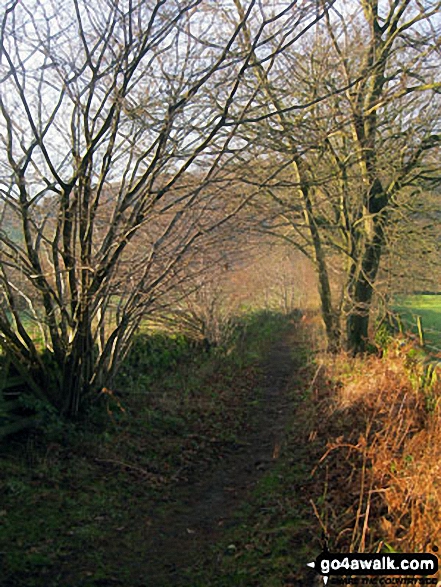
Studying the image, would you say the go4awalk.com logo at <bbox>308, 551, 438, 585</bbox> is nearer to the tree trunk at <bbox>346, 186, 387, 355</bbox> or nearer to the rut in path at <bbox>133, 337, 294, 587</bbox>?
the rut in path at <bbox>133, 337, 294, 587</bbox>

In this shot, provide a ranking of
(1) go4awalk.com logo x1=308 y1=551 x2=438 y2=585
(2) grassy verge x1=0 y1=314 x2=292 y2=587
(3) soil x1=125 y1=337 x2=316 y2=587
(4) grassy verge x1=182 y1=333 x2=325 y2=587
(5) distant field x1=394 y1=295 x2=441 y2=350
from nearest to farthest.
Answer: (1) go4awalk.com logo x1=308 y1=551 x2=438 y2=585 → (4) grassy verge x1=182 y1=333 x2=325 y2=587 → (2) grassy verge x1=0 y1=314 x2=292 y2=587 → (3) soil x1=125 y1=337 x2=316 y2=587 → (5) distant field x1=394 y1=295 x2=441 y2=350

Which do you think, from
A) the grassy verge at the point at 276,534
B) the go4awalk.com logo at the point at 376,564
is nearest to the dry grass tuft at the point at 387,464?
the go4awalk.com logo at the point at 376,564

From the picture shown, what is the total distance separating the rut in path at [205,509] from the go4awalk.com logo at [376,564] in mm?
1080

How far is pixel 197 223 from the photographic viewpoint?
7.14 meters

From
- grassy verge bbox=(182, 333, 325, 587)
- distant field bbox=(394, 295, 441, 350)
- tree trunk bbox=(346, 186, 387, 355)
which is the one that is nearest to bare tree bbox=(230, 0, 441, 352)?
tree trunk bbox=(346, 186, 387, 355)

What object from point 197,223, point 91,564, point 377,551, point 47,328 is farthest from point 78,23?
point 377,551

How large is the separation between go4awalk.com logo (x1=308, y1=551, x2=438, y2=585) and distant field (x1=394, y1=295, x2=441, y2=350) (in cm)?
804

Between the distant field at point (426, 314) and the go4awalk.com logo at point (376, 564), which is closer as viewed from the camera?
the go4awalk.com logo at point (376, 564)

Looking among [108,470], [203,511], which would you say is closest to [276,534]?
[203,511]

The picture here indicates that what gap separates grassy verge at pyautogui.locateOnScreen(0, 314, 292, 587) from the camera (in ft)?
14.2

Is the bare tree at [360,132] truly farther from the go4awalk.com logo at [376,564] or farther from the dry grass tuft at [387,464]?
the go4awalk.com logo at [376,564]

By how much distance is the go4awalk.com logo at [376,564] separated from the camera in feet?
12.1

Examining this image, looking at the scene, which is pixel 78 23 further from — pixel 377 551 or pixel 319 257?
pixel 319 257

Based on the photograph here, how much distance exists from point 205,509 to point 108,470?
126cm
